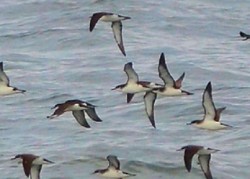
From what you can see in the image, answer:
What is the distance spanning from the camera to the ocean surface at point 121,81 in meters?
22.7

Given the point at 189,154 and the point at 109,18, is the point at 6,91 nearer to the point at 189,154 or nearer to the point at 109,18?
the point at 109,18

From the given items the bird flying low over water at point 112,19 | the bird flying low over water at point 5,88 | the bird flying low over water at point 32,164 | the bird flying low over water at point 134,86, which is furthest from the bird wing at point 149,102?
the bird flying low over water at point 32,164

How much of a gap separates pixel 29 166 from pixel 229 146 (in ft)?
17.6

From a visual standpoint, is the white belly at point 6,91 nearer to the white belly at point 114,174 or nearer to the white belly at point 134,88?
the white belly at point 134,88

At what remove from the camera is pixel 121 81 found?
28922 millimetres

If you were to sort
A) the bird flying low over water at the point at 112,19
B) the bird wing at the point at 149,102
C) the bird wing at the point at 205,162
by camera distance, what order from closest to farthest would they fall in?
1. the bird wing at the point at 205,162
2. the bird flying low over water at the point at 112,19
3. the bird wing at the point at 149,102

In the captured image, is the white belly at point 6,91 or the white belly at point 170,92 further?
the white belly at point 6,91

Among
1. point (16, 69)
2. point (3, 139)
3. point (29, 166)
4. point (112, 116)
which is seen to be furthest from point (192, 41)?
point (29, 166)

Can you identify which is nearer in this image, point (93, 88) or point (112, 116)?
point (112, 116)

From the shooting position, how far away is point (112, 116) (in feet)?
84.4

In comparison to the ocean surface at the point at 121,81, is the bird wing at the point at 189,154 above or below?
above

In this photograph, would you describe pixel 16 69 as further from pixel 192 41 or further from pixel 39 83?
pixel 192 41

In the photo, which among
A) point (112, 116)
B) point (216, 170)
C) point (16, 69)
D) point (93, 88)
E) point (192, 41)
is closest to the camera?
point (216, 170)

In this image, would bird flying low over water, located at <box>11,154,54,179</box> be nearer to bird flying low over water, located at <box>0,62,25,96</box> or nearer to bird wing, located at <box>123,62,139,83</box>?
bird flying low over water, located at <box>0,62,25,96</box>
